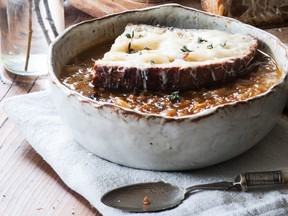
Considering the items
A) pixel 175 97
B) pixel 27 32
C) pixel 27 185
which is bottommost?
pixel 27 185

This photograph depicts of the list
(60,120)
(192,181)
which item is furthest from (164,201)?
(60,120)

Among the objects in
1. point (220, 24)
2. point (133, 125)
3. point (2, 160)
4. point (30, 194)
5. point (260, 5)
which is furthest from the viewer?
point (260, 5)

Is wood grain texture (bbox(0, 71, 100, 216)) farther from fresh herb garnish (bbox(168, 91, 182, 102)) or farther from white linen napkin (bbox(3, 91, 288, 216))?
fresh herb garnish (bbox(168, 91, 182, 102))

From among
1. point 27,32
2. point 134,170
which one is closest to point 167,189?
point 134,170

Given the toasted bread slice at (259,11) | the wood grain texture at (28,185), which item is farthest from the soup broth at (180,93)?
the toasted bread slice at (259,11)

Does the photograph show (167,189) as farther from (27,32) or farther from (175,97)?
(27,32)

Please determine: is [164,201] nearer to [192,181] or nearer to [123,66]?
[192,181]

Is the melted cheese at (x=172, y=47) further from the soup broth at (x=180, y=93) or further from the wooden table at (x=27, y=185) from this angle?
the wooden table at (x=27, y=185)
